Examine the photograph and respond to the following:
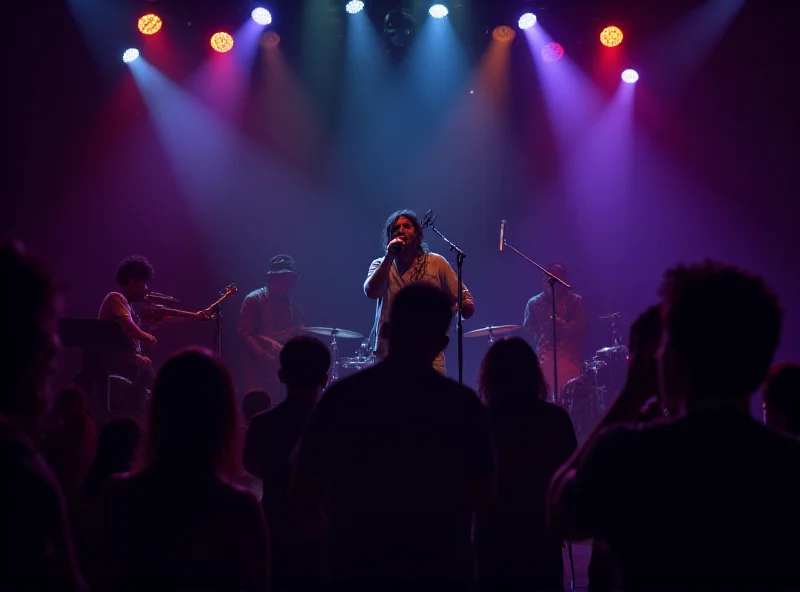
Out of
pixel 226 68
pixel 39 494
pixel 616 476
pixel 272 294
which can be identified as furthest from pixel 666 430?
pixel 226 68

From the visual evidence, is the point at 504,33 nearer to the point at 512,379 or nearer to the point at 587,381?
the point at 587,381

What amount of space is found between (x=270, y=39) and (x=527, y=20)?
12.9ft

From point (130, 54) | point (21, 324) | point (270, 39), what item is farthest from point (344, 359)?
point (21, 324)

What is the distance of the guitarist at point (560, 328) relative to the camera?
10742 mm

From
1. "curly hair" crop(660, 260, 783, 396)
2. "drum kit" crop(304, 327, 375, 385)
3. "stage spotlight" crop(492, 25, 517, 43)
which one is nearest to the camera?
"curly hair" crop(660, 260, 783, 396)

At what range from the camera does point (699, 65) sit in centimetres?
1137

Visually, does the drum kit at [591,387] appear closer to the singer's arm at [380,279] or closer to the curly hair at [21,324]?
the singer's arm at [380,279]

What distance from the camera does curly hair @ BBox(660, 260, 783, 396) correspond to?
175 centimetres

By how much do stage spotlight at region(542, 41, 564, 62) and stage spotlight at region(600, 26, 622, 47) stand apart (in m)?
0.63

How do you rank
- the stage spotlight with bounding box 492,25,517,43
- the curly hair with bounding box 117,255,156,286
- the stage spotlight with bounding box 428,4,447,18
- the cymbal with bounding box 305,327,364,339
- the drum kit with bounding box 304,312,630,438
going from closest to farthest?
1. the curly hair with bounding box 117,255,156,286
2. the drum kit with bounding box 304,312,630,438
3. the cymbal with bounding box 305,327,364,339
4. the stage spotlight with bounding box 428,4,447,18
5. the stage spotlight with bounding box 492,25,517,43

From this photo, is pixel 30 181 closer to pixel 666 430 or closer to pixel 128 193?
pixel 128 193

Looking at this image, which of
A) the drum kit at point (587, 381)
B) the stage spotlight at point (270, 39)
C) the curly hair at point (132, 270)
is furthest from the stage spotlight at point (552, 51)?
the curly hair at point (132, 270)

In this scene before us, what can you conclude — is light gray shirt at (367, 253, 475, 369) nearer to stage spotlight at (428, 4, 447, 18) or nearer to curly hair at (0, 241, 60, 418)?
curly hair at (0, 241, 60, 418)

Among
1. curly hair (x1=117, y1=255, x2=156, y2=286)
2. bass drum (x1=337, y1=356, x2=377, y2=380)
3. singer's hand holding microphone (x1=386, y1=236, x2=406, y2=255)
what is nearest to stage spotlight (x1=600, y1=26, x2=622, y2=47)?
bass drum (x1=337, y1=356, x2=377, y2=380)
